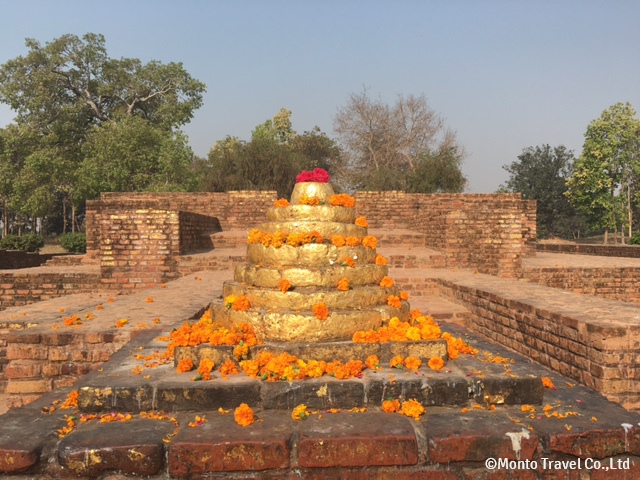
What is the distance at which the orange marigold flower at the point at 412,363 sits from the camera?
2.59 meters

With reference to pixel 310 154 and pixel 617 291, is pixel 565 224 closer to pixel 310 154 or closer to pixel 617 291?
pixel 310 154

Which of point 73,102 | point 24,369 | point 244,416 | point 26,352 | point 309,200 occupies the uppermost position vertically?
point 73,102

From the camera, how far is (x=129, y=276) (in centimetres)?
746

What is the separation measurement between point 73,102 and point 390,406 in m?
29.7

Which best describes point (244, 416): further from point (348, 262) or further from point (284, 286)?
point (348, 262)

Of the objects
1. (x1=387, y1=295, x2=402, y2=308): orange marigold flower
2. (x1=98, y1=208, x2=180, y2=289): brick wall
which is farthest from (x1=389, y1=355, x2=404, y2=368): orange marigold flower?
(x1=98, y1=208, x2=180, y2=289): brick wall

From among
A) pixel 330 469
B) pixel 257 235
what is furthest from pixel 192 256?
pixel 330 469

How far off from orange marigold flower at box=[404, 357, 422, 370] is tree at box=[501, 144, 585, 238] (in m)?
32.3

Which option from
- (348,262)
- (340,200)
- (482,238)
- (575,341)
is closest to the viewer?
(348,262)

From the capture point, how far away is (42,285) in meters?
7.52

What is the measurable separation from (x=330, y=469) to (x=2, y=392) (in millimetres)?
4172

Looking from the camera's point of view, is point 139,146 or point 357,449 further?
point 139,146

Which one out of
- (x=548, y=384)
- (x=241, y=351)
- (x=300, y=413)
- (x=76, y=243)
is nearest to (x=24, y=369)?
(x=241, y=351)

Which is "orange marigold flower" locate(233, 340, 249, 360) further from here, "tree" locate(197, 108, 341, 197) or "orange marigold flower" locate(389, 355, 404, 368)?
"tree" locate(197, 108, 341, 197)
